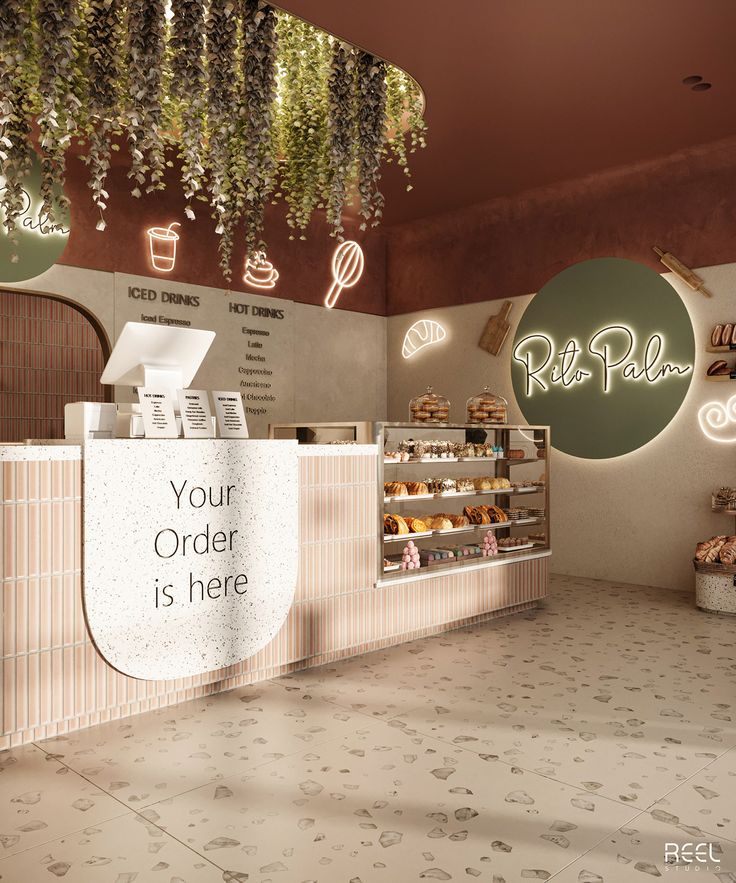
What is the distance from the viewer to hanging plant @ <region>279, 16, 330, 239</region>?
480 cm

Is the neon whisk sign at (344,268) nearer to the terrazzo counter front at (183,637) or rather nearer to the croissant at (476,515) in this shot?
the croissant at (476,515)

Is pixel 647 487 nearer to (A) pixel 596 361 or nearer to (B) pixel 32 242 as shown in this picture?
(A) pixel 596 361

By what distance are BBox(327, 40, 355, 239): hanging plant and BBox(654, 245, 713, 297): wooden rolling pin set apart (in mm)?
3053

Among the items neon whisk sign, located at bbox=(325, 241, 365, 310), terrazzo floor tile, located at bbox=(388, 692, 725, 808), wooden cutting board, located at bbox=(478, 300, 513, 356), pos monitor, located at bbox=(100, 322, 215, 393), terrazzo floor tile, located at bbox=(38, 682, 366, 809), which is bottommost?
terrazzo floor tile, located at bbox=(38, 682, 366, 809)

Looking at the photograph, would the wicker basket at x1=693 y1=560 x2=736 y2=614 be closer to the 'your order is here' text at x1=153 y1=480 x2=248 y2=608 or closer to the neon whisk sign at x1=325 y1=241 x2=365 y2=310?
the 'your order is here' text at x1=153 y1=480 x2=248 y2=608

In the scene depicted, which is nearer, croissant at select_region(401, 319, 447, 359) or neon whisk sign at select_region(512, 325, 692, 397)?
neon whisk sign at select_region(512, 325, 692, 397)

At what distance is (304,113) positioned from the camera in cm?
533

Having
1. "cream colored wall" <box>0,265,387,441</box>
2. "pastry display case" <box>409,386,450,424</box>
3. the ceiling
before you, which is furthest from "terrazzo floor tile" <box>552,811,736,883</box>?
"cream colored wall" <box>0,265,387,441</box>

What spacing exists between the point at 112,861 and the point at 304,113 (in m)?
4.84

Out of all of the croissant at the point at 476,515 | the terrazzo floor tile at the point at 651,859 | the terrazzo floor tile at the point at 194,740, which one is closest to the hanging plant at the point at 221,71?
the croissant at the point at 476,515

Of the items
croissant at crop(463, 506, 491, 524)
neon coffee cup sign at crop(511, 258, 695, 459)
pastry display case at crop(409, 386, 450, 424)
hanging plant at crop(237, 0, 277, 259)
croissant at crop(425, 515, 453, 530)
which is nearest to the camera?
hanging plant at crop(237, 0, 277, 259)

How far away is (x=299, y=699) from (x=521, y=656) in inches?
56.8

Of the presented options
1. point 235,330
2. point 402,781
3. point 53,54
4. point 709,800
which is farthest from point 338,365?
point 709,800

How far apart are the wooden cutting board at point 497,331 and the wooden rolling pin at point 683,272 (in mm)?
1586
